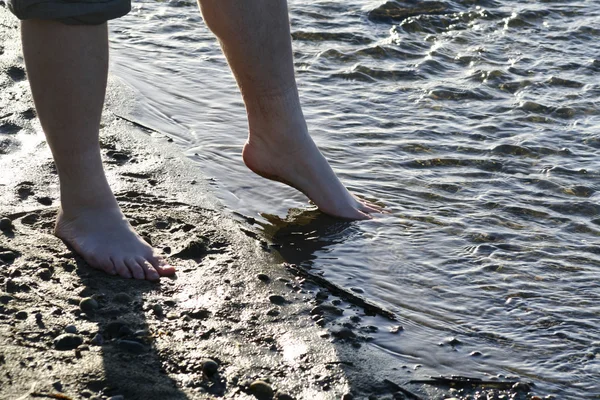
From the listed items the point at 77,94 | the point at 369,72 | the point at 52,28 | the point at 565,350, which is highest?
the point at 52,28

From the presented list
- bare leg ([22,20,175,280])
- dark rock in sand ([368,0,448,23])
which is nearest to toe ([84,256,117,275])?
bare leg ([22,20,175,280])

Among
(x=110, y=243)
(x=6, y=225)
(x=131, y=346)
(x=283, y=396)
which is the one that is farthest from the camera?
(x=6, y=225)

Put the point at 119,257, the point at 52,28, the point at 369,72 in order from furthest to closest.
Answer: the point at 369,72 → the point at 119,257 → the point at 52,28

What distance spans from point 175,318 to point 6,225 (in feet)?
2.40

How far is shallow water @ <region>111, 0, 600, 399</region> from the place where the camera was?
8.93 feet

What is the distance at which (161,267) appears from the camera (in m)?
2.74

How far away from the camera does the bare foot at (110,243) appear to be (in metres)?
2.73

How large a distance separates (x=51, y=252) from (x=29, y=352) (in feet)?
1.96

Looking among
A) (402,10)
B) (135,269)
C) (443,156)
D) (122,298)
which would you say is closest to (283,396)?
(122,298)

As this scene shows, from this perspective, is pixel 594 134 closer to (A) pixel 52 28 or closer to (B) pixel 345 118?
(B) pixel 345 118

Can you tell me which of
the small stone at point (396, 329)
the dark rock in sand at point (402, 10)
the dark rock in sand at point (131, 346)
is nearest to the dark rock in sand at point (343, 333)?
the small stone at point (396, 329)

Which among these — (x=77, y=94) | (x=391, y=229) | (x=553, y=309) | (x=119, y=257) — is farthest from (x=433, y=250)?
(x=77, y=94)

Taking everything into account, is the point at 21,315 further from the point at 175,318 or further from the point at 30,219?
the point at 30,219

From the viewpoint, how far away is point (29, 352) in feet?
7.39
